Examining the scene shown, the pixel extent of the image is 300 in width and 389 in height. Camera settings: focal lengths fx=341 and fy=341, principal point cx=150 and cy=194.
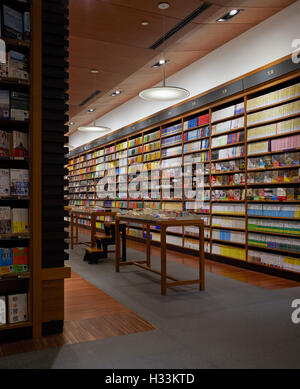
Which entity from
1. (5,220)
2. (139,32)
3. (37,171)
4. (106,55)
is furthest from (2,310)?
(106,55)

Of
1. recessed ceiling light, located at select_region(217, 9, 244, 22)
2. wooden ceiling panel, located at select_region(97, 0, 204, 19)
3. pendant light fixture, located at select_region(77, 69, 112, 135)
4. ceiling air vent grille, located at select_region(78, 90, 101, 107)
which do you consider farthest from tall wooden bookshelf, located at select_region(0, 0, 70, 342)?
ceiling air vent grille, located at select_region(78, 90, 101, 107)

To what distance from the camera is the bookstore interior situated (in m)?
2.82

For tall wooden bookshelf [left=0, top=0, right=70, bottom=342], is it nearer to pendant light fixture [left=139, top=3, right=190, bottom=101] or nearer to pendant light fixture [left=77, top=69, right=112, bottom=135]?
pendant light fixture [left=139, top=3, right=190, bottom=101]

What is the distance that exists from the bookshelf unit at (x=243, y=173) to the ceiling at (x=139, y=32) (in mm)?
1105

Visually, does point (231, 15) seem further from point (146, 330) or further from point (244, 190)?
point (146, 330)

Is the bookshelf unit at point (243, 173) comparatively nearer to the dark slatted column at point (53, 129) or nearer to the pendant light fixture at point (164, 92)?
the pendant light fixture at point (164, 92)

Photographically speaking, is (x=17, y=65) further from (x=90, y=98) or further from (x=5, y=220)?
(x=90, y=98)

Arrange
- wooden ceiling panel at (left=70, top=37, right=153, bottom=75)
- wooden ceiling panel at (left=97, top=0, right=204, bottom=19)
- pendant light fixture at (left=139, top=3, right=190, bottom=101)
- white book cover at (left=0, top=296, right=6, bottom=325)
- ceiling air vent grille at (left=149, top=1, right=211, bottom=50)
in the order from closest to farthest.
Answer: white book cover at (left=0, top=296, right=6, bottom=325)
wooden ceiling panel at (left=97, top=0, right=204, bottom=19)
ceiling air vent grille at (left=149, top=1, right=211, bottom=50)
pendant light fixture at (left=139, top=3, right=190, bottom=101)
wooden ceiling panel at (left=70, top=37, right=153, bottom=75)

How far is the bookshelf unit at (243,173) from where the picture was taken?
501 cm

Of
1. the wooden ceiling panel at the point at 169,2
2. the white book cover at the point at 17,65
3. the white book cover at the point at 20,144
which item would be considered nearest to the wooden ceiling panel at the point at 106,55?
the wooden ceiling panel at the point at 169,2

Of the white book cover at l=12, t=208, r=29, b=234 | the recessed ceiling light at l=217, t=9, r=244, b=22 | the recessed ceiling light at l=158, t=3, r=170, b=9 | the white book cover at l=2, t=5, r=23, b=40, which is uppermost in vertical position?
the recessed ceiling light at l=217, t=9, r=244, b=22

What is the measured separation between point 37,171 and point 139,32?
3.62m
